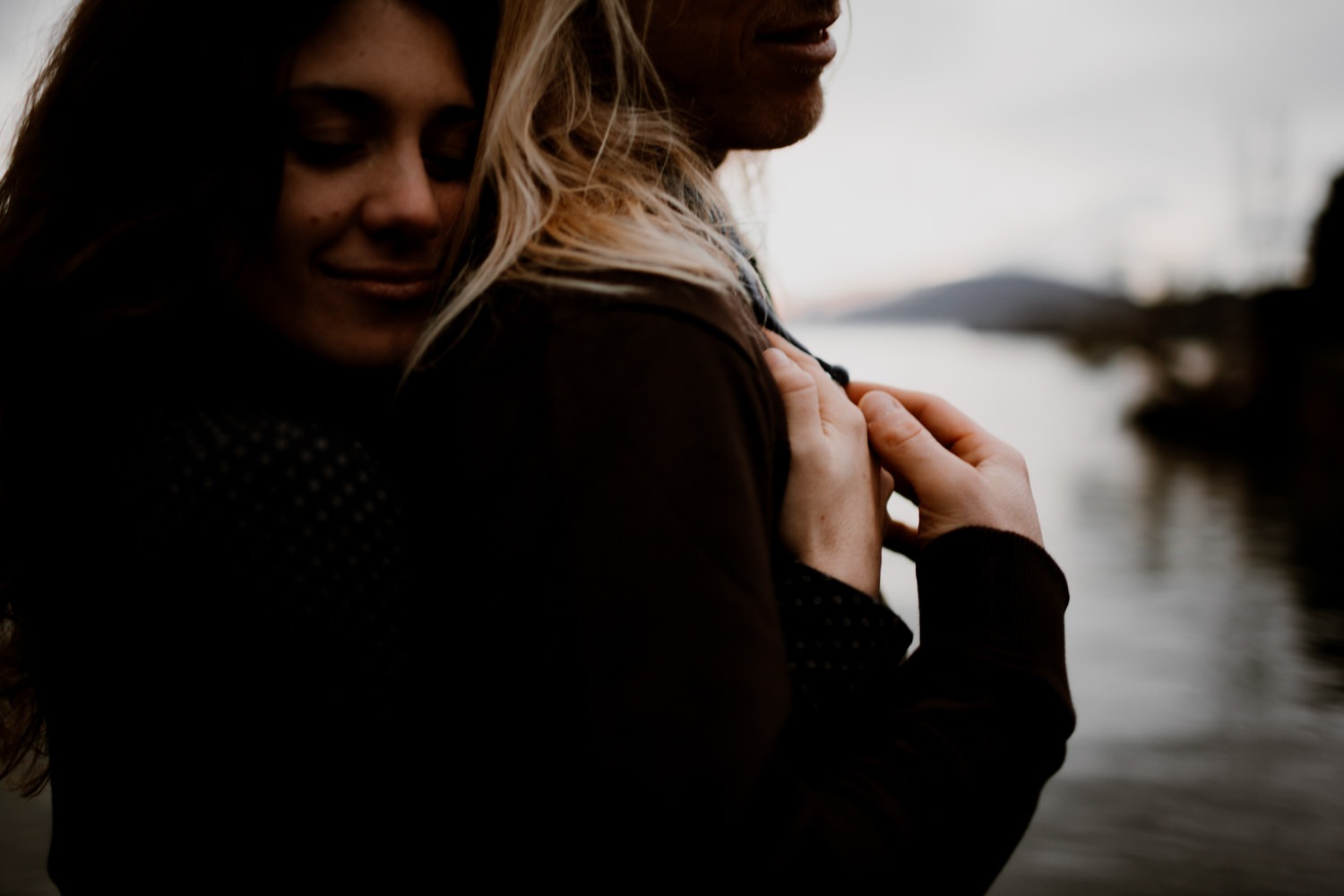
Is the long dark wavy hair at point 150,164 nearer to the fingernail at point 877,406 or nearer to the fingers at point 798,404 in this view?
the fingers at point 798,404

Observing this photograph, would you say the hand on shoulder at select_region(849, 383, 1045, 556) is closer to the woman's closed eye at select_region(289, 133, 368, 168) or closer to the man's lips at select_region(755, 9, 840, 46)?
the man's lips at select_region(755, 9, 840, 46)

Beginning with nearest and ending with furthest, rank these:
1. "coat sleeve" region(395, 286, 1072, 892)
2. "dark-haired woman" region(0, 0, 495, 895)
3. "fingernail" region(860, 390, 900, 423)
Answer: "coat sleeve" region(395, 286, 1072, 892) → "dark-haired woman" region(0, 0, 495, 895) → "fingernail" region(860, 390, 900, 423)

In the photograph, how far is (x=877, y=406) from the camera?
1.40m

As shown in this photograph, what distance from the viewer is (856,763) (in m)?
1.04

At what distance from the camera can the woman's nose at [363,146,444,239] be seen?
3.98 feet

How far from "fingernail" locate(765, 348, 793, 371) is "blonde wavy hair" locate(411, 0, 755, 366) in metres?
0.08

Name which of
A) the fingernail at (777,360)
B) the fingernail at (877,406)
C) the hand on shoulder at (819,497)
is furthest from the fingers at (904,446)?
the fingernail at (777,360)

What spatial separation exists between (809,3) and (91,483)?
115 centimetres

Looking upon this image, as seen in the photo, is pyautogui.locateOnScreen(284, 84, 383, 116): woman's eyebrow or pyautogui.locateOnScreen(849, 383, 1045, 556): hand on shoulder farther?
pyautogui.locateOnScreen(849, 383, 1045, 556): hand on shoulder

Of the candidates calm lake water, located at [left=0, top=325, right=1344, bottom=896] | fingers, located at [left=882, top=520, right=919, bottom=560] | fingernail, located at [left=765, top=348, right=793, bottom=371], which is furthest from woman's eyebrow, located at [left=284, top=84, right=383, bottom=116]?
calm lake water, located at [left=0, top=325, right=1344, bottom=896]

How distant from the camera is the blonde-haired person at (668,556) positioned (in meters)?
0.86

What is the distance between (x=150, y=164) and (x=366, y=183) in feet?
0.85

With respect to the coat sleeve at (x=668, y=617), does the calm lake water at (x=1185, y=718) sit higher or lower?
lower

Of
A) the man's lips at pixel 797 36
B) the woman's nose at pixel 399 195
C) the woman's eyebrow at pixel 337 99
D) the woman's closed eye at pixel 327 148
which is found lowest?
the woman's nose at pixel 399 195
